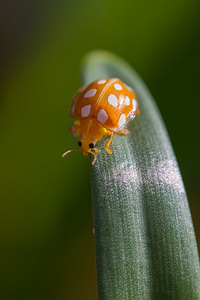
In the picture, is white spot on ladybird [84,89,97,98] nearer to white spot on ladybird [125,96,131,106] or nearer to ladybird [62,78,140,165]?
ladybird [62,78,140,165]

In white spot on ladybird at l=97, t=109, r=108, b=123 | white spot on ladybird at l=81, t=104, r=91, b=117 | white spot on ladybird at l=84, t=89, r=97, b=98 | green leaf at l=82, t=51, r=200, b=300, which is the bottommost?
green leaf at l=82, t=51, r=200, b=300

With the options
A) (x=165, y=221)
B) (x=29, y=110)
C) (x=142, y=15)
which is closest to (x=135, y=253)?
(x=165, y=221)

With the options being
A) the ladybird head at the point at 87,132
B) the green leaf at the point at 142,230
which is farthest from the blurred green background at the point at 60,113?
the green leaf at the point at 142,230

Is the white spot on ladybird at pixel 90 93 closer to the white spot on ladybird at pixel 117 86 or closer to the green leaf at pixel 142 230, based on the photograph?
the white spot on ladybird at pixel 117 86

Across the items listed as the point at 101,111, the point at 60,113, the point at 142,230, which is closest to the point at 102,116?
the point at 101,111

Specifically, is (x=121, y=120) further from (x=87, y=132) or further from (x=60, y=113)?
(x=60, y=113)

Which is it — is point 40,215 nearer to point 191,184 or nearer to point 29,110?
point 29,110

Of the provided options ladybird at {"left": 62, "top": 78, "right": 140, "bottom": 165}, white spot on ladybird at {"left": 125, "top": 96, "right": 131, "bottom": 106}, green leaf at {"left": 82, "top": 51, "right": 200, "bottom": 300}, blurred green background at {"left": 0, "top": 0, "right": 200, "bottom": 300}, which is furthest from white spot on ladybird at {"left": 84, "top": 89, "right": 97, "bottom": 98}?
blurred green background at {"left": 0, "top": 0, "right": 200, "bottom": 300}
